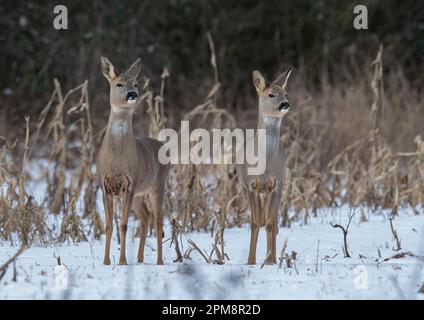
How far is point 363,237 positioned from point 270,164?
196 cm

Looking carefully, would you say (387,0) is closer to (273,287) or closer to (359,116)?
(359,116)

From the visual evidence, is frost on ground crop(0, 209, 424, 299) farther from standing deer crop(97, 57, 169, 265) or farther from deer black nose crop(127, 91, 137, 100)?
deer black nose crop(127, 91, 137, 100)

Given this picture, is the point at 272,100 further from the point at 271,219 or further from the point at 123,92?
the point at 123,92

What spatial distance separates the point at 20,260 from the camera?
7.84 metres

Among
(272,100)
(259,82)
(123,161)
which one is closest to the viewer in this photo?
(123,161)

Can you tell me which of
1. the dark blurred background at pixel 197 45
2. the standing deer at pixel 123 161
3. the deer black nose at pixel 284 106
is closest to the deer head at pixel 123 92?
the standing deer at pixel 123 161

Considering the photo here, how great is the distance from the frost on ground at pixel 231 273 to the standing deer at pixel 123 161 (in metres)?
0.31

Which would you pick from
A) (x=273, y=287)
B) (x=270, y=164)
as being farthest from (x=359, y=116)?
(x=273, y=287)

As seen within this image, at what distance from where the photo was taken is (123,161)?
25.9ft

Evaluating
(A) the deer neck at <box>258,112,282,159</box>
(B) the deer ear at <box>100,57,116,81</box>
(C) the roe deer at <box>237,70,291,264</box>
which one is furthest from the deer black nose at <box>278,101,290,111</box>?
(B) the deer ear at <box>100,57,116,81</box>

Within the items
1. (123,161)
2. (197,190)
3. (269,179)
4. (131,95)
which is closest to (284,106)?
(269,179)

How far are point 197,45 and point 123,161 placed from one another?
13824 millimetres

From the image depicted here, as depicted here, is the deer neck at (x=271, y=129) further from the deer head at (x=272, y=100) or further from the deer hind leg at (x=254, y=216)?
the deer hind leg at (x=254, y=216)

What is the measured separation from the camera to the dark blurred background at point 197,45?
1880cm
